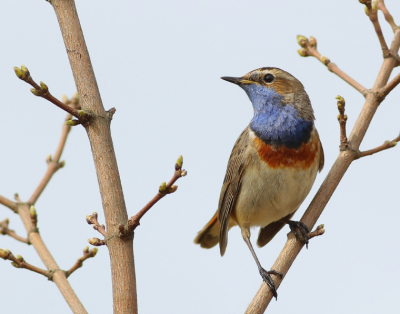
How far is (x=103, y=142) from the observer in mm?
3225

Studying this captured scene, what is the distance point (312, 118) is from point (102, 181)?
3.62 metres

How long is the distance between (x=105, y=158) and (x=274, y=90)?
3523 mm

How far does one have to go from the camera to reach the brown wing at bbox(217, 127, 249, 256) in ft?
20.4

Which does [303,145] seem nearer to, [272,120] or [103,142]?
[272,120]

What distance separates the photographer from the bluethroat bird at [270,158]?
591 centimetres

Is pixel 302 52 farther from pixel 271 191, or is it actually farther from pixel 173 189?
pixel 173 189

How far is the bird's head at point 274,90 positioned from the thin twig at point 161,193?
322cm

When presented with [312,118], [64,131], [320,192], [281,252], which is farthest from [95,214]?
[312,118]

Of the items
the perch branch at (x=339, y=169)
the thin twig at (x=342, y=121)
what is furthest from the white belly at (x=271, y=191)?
the thin twig at (x=342, y=121)

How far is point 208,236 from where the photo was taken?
7426 mm

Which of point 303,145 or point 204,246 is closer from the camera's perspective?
point 303,145

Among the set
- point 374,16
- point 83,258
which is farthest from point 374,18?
point 83,258

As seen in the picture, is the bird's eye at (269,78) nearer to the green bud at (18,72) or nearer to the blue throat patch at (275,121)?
the blue throat patch at (275,121)

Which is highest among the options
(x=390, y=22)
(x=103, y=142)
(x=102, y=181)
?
(x=390, y=22)
